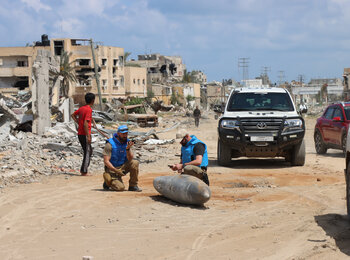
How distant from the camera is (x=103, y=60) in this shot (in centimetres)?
8781

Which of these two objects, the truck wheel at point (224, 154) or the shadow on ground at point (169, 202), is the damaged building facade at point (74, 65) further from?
the shadow on ground at point (169, 202)

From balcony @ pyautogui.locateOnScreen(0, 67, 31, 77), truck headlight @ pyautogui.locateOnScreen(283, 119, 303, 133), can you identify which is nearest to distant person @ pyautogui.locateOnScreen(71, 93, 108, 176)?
truck headlight @ pyautogui.locateOnScreen(283, 119, 303, 133)

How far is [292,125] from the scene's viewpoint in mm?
15555

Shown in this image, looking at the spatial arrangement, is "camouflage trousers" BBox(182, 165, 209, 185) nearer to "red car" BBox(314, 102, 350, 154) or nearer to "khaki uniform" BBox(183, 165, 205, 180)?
"khaki uniform" BBox(183, 165, 205, 180)

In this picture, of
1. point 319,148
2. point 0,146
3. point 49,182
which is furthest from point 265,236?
point 319,148

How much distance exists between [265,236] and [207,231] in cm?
78

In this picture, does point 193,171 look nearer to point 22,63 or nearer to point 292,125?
point 292,125

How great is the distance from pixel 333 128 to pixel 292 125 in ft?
13.5

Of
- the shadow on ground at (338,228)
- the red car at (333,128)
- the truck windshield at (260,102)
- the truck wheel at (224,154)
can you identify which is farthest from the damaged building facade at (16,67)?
the shadow on ground at (338,228)

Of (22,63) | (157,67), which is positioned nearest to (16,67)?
(22,63)

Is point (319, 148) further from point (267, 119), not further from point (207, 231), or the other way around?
point (207, 231)

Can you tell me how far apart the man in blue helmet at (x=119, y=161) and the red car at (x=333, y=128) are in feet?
29.1

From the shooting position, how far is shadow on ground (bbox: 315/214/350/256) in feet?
23.1

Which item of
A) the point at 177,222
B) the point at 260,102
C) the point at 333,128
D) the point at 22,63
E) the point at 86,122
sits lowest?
the point at 177,222
